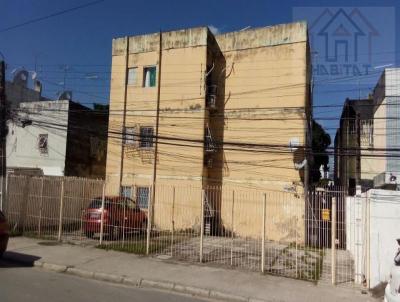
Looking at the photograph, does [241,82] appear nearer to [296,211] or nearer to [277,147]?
[277,147]

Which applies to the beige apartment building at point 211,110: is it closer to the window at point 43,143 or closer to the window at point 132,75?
the window at point 132,75

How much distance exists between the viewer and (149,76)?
904 inches

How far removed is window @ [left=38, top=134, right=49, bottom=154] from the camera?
24453 mm

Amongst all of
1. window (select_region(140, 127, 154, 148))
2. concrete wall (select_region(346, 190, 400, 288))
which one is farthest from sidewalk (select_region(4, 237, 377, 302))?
window (select_region(140, 127, 154, 148))

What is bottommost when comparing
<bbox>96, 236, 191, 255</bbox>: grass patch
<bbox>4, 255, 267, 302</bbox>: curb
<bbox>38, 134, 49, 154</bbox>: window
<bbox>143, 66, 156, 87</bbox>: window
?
<bbox>4, 255, 267, 302</bbox>: curb

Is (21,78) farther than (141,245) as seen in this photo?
Yes

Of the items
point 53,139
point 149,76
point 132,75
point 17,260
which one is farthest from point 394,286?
point 53,139

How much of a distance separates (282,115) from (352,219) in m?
9.57

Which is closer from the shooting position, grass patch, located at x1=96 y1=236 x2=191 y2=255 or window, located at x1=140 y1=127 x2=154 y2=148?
grass patch, located at x1=96 y1=236 x2=191 y2=255

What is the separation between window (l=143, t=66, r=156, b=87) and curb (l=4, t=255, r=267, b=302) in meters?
13.1

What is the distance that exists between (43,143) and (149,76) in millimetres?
7297

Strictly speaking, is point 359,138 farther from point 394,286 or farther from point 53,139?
point 394,286

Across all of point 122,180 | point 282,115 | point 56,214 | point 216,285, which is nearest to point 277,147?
point 282,115

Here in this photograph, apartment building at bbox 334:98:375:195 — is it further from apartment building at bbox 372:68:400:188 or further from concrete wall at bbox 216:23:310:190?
concrete wall at bbox 216:23:310:190
